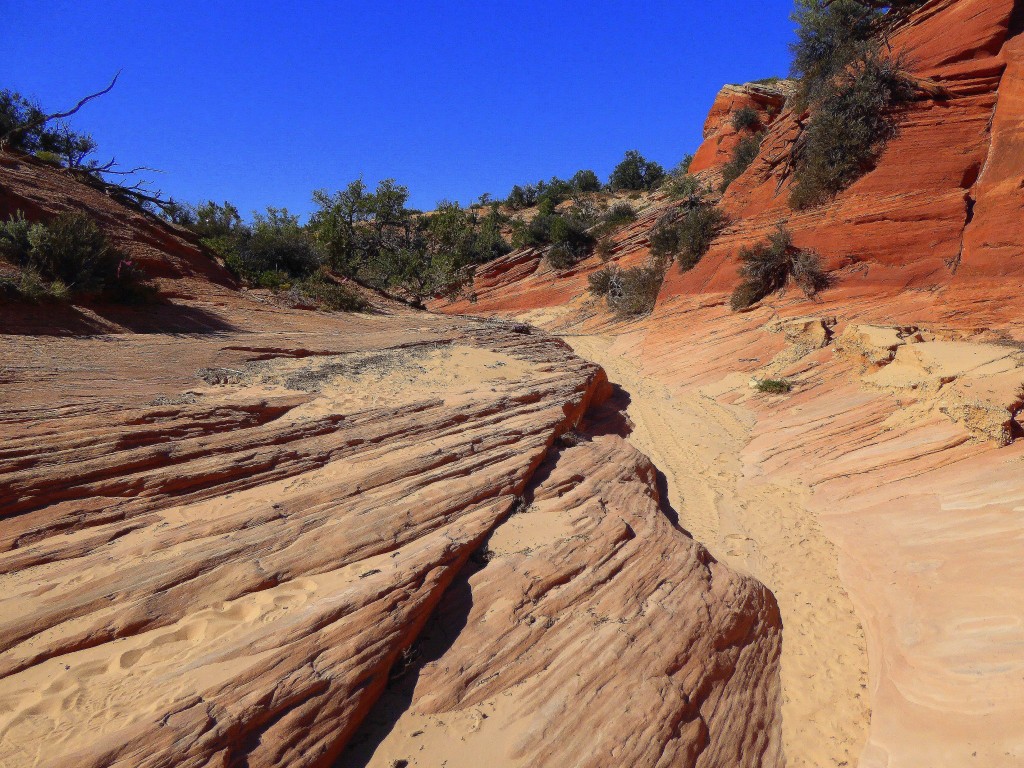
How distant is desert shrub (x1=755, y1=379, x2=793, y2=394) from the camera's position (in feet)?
33.5

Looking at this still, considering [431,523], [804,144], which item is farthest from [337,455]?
[804,144]

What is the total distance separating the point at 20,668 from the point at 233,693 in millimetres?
1158

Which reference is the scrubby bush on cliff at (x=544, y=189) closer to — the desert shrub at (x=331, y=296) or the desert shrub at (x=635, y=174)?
the desert shrub at (x=635, y=174)

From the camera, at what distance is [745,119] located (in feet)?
97.4

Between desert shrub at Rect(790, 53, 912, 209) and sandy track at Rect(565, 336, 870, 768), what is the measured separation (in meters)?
7.14

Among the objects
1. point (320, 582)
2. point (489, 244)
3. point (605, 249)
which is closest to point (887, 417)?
point (320, 582)

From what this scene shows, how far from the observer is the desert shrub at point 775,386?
33.5 ft

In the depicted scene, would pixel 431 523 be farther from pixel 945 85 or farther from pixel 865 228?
pixel 945 85

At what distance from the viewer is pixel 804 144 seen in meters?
15.3

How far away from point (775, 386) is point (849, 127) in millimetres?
8573

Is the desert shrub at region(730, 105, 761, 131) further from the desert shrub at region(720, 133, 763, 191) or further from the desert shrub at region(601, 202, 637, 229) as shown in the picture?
the desert shrub at region(720, 133, 763, 191)

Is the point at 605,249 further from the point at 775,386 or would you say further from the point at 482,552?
the point at 482,552

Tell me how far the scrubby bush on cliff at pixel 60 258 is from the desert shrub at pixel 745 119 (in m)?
31.7

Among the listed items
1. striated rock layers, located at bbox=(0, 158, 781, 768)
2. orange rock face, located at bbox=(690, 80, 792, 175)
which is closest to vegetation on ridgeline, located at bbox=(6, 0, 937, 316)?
striated rock layers, located at bbox=(0, 158, 781, 768)
